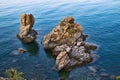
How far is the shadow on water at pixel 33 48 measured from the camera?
3039 inches

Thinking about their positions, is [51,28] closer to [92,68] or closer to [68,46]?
[68,46]

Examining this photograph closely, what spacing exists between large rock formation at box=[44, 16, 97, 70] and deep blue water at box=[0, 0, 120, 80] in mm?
2368

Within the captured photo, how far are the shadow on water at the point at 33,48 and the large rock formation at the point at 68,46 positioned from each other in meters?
3.96

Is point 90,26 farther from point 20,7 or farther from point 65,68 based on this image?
point 20,7

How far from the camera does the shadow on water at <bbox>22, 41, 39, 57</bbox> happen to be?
253 ft

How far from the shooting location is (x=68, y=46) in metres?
71.9

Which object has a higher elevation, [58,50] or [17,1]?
[17,1]

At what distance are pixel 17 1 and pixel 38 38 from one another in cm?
8508

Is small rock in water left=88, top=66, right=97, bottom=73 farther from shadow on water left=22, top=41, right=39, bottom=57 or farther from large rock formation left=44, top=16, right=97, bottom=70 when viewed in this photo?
shadow on water left=22, top=41, right=39, bottom=57

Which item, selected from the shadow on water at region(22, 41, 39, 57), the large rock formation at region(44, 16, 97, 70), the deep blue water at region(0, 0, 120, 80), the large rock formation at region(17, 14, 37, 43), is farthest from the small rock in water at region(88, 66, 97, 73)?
the large rock formation at region(17, 14, 37, 43)

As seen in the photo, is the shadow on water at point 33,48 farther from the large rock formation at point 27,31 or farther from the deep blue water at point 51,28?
the large rock formation at point 27,31

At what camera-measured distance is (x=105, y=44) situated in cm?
7981

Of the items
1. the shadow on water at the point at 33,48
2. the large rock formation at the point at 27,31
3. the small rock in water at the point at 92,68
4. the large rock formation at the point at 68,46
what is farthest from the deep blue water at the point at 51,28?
the large rock formation at the point at 68,46

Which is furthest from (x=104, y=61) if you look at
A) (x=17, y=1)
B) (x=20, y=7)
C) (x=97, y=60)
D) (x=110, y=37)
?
(x=17, y=1)
